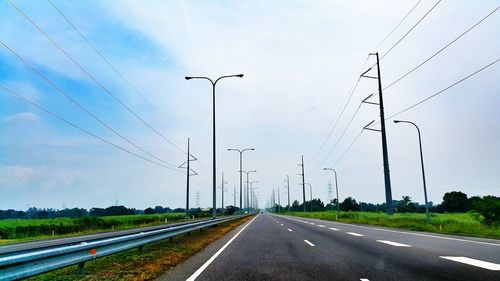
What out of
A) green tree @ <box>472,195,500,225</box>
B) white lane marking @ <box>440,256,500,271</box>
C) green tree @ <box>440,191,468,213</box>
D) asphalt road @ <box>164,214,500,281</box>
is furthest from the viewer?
green tree @ <box>440,191,468,213</box>

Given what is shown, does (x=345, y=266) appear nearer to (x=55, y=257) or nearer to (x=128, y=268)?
(x=128, y=268)

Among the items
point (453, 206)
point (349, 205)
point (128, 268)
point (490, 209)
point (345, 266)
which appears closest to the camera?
point (345, 266)

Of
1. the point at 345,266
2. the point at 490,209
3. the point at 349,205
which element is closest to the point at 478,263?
the point at 345,266

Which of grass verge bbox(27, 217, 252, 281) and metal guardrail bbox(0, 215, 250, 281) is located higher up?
metal guardrail bbox(0, 215, 250, 281)

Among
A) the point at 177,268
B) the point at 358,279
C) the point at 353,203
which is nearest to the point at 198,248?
the point at 177,268

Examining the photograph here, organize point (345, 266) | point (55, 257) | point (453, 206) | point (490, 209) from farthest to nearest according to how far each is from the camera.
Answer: point (453, 206)
point (490, 209)
point (345, 266)
point (55, 257)

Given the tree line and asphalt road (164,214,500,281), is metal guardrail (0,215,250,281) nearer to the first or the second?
asphalt road (164,214,500,281)

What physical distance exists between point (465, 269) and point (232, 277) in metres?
4.89

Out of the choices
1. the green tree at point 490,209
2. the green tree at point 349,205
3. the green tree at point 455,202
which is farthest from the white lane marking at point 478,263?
the green tree at point 349,205

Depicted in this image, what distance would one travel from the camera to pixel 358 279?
6902 millimetres

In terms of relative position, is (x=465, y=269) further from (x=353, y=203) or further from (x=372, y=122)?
(x=353, y=203)

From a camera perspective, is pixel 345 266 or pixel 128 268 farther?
pixel 128 268

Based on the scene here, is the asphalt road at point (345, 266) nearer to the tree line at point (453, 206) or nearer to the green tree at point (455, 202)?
the tree line at point (453, 206)

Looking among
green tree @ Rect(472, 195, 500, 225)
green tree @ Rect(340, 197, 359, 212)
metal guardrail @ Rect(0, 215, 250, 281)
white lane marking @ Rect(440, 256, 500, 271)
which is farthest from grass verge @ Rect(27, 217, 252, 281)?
green tree @ Rect(340, 197, 359, 212)
